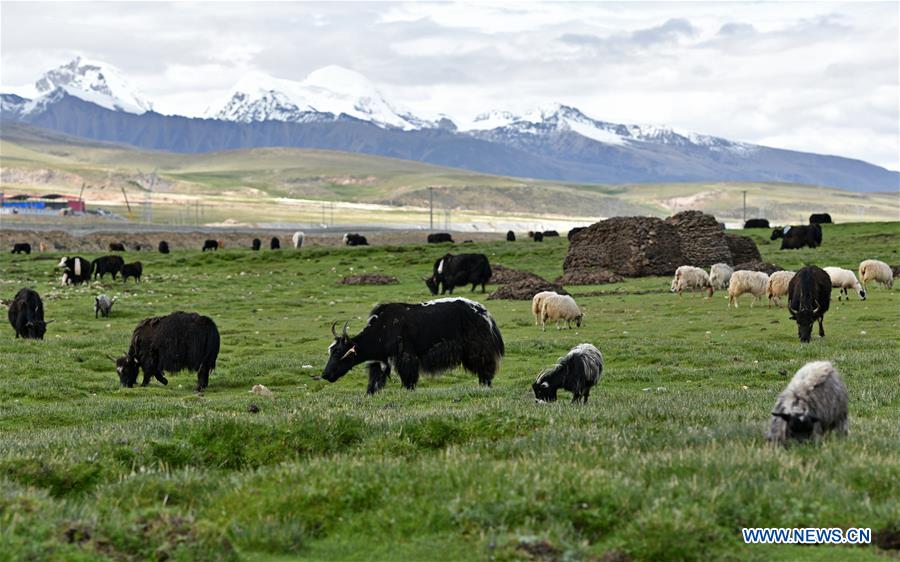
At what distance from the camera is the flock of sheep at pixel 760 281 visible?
1512 inches

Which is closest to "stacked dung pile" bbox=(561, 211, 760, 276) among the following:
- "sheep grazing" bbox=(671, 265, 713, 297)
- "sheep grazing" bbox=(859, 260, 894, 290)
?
"sheep grazing" bbox=(671, 265, 713, 297)

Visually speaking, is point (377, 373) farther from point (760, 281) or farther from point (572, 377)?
point (760, 281)

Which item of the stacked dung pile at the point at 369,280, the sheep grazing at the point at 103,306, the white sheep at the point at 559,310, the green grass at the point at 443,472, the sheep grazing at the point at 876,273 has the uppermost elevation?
the sheep grazing at the point at 876,273

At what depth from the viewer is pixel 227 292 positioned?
5162 centimetres

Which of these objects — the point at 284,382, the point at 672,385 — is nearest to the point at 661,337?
the point at 672,385

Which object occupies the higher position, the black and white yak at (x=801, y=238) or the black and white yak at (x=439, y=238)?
the black and white yak at (x=801, y=238)

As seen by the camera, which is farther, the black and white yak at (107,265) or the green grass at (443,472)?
the black and white yak at (107,265)

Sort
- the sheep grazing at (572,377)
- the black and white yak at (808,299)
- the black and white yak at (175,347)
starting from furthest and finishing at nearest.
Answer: the black and white yak at (808,299), the black and white yak at (175,347), the sheep grazing at (572,377)

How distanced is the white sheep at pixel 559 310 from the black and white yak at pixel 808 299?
779 centimetres

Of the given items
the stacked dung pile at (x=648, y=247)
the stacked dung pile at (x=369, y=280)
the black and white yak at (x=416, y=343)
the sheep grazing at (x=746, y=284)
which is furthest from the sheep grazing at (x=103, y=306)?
the sheep grazing at (x=746, y=284)

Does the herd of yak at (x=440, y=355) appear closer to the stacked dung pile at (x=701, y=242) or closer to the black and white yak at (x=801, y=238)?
the stacked dung pile at (x=701, y=242)

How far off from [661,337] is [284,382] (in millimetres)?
12248

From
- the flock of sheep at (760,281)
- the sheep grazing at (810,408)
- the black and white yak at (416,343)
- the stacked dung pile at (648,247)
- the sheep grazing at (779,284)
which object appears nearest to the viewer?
the sheep grazing at (810,408)

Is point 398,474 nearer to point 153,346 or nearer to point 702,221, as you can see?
point 153,346
